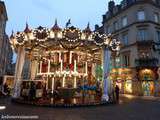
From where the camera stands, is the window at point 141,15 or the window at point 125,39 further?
the window at point 125,39

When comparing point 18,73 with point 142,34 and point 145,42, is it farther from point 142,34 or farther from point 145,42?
point 142,34

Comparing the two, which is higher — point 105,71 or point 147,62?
point 147,62

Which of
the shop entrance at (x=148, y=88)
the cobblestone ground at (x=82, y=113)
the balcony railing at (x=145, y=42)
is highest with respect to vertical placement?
the balcony railing at (x=145, y=42)

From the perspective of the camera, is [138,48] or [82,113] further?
[138,48]

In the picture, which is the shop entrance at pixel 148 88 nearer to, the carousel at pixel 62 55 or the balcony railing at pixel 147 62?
the balcony railing at pixel 147 62

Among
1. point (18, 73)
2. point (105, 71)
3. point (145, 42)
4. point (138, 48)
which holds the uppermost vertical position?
point (145, 42)

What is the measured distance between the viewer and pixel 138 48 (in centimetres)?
3014

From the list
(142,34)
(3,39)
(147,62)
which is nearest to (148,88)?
(147,62)

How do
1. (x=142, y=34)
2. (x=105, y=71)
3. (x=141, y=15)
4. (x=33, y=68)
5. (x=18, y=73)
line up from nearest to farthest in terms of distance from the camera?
(x=18, y=73) → (x=105, y=71) → (x=33, y=68) → (x=142, y=34) → (x=141, y=15)

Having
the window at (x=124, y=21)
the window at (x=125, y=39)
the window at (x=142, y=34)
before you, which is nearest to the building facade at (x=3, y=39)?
the window at (x=124, y=21)

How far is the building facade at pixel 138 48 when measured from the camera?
96.0 feet

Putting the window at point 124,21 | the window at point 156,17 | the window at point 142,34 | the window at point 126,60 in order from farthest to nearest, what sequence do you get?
the window at point 124,21
the window at point 156,17
the window at point 126,60
the window at point 142,34

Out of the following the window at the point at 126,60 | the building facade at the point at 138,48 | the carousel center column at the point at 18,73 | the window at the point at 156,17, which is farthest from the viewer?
the window at the point at 156,17

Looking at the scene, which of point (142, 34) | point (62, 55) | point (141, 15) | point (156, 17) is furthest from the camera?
point (156, 17)
